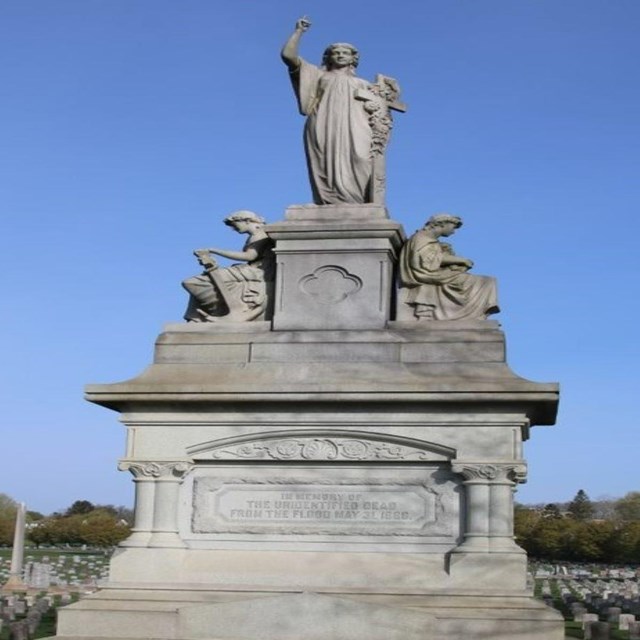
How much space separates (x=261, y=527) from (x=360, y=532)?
113 centimetres

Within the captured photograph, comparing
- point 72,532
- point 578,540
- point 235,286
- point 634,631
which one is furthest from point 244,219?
point 72,532

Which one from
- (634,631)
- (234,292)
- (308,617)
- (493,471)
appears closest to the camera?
(308,617)

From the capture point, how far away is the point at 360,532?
40.0 ft

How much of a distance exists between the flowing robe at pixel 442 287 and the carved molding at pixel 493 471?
75.4 inches

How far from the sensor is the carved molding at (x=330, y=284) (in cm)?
1313

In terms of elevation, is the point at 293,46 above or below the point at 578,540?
above

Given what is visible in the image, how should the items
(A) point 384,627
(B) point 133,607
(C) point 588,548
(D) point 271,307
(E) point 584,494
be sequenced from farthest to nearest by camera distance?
(E) point 584,494 → (C) point 588,548 → (D) point 271,307 → (B) point 133,607 → (A) point 384,627

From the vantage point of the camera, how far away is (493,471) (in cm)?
1195

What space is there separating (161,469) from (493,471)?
3735 millimetres

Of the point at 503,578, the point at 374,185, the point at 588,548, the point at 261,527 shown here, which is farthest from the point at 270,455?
the point at 588,548

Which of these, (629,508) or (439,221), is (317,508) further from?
(629,508)

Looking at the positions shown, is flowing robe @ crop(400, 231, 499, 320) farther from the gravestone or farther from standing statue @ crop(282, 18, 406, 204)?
the gravestone

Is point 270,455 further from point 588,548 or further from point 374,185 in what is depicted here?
point 588,548

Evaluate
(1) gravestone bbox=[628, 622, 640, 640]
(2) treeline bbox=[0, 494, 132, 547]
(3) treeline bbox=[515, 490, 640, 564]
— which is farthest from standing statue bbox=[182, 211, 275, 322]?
(2) treeline bbox=[0, 494, 132, 547]
